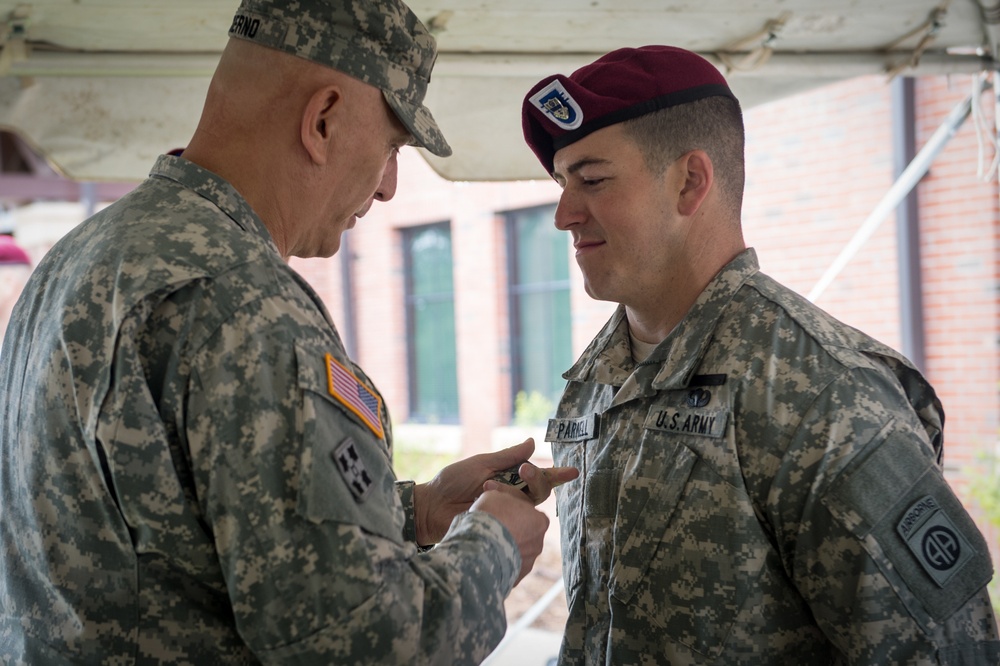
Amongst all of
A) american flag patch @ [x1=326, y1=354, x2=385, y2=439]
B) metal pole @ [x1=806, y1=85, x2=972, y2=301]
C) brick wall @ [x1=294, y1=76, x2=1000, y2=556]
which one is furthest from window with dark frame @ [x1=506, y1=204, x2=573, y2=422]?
american flag patch @ [x1=326, y1=354, x2=385, y2=439]

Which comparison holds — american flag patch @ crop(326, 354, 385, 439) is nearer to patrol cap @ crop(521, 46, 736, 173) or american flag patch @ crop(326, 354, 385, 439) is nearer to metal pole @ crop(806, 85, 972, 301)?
patrol cap @ crop(521, 46, 736, 173)

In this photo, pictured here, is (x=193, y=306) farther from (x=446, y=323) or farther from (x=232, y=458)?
(x=446, y=323)

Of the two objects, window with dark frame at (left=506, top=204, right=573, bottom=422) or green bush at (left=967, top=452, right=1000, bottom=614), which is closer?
green bush at (left=967, top=452, right=1000, bottom=614)

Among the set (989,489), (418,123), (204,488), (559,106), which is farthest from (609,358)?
(989,489)

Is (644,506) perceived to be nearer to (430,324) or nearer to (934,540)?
(934,540)

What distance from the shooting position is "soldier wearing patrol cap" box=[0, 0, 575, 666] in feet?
3.72

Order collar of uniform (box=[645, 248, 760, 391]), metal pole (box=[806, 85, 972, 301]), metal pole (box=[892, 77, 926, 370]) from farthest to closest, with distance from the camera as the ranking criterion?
metal pole (box=[892, 77, 926, 370]) → metal pole (box=[806, 85, 972, 301]) → collar of uniform (box=[645, 248, 760, 391])

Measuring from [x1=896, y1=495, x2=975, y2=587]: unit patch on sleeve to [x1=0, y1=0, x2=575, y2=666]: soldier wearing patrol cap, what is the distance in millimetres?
671

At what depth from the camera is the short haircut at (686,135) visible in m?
1.88

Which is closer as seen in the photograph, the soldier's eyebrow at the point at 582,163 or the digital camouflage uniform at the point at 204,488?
the digital camouflage uniform at the point at 204,488

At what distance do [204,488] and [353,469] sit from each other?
0.19 m

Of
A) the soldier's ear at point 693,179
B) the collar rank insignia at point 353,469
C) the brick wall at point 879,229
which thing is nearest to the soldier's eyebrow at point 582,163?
the soldier's ear at point 693,179

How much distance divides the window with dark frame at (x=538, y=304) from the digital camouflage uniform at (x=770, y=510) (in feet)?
23.6

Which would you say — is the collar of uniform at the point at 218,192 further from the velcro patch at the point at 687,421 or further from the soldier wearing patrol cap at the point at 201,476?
the velcro patch at the point at 687,421
